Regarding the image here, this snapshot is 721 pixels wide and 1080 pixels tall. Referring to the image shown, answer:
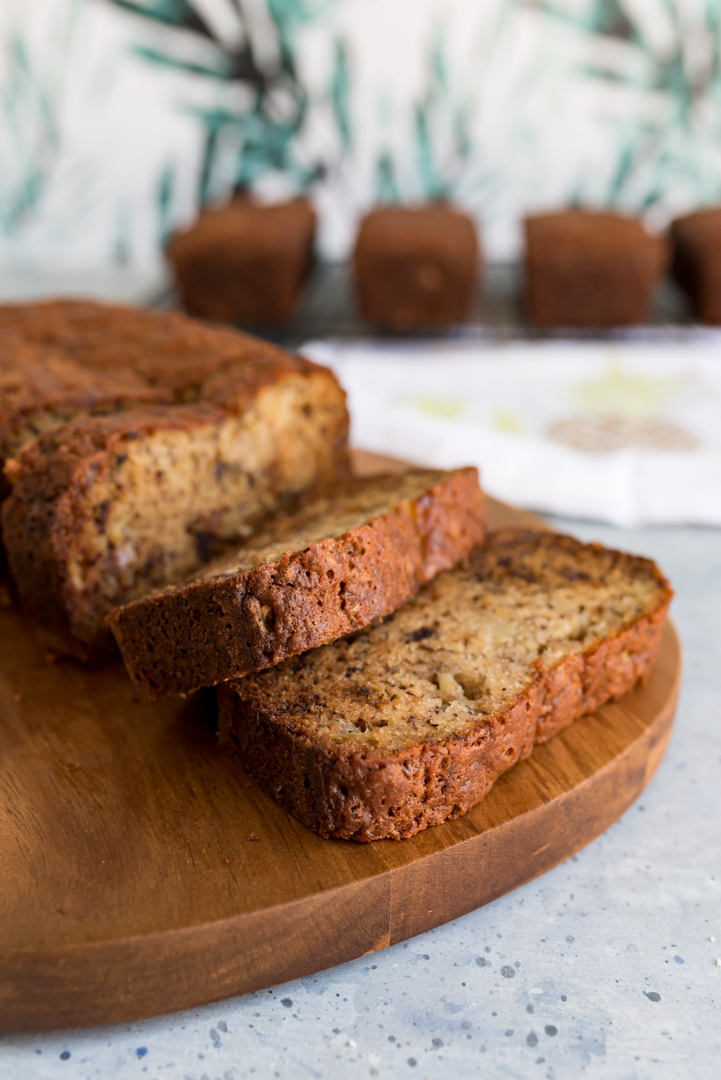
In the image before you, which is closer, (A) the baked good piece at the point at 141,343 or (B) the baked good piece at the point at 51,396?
(B) the baked good piece at the point at 51,396

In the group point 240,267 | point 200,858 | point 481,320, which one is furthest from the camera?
point 481,320

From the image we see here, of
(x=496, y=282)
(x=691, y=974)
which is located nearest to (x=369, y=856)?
(x=691, y=974)

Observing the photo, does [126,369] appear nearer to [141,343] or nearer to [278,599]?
[141,343]

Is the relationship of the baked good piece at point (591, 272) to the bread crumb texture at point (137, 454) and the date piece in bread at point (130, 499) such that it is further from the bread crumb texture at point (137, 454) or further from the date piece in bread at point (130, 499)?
the date piece in bread at point (130, 499)

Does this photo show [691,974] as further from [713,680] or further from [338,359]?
[338,359]

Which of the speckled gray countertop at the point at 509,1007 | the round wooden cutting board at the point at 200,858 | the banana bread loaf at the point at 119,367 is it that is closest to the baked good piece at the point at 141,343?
the banana bread loaf at the point at 119,367

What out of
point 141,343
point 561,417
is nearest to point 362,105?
point 561,417

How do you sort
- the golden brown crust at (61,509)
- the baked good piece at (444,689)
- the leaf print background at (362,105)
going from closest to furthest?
the baked good piece at (444,689), the golden brown crust at (61,509), the leaf print background at (362,105)
